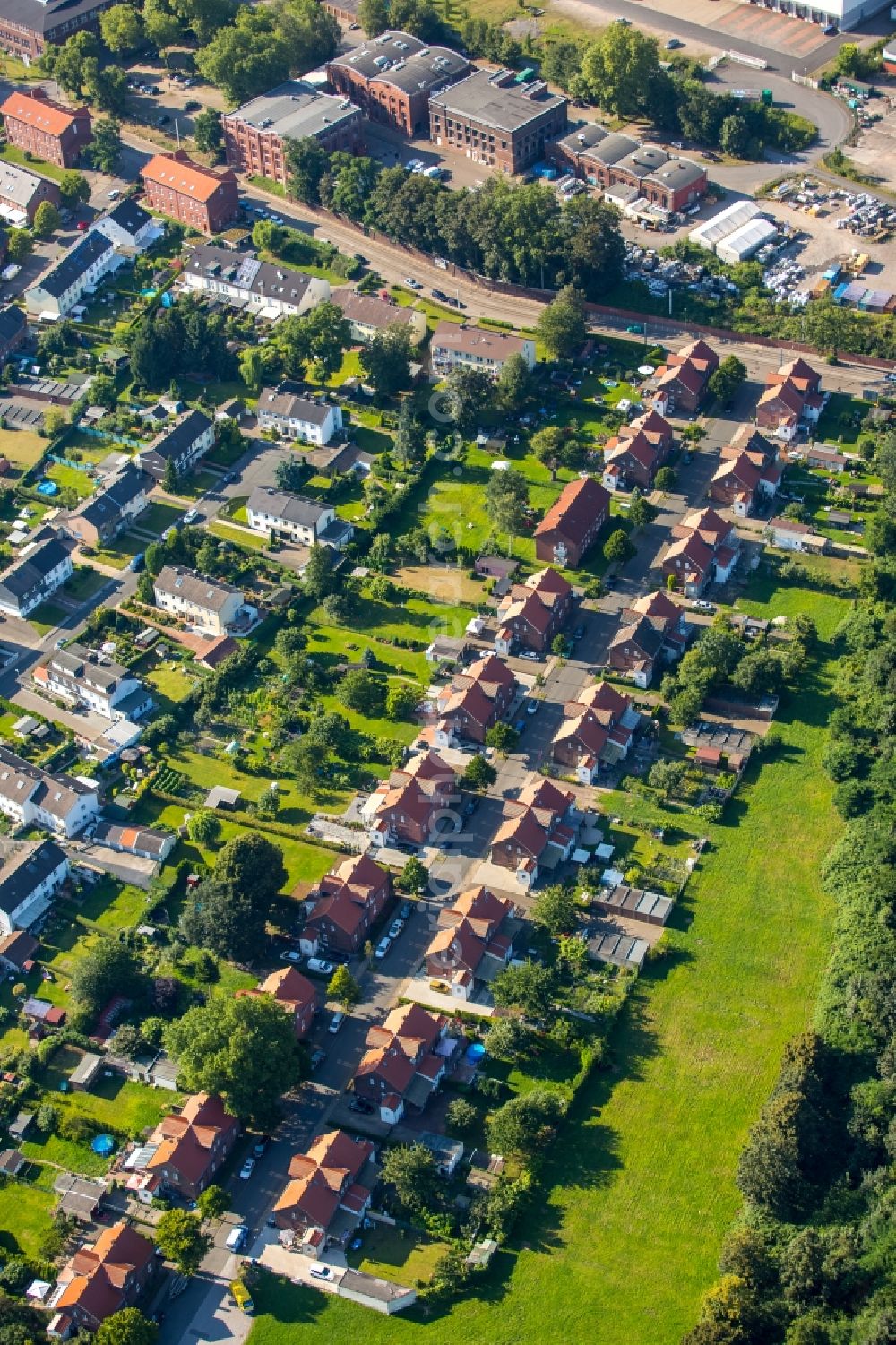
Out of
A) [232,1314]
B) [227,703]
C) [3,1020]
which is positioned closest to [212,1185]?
[232,1314]

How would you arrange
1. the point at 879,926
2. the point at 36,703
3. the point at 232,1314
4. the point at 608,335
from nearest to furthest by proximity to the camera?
the point at 232,1314 → the point at 879,926 → the point at 36,703 → the point at 608,335

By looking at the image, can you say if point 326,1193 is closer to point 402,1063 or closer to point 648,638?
point 402,1063

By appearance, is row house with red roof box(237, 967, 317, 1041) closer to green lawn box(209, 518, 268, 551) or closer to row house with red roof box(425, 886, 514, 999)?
row house with red roof box(425, 886, 514, 999)

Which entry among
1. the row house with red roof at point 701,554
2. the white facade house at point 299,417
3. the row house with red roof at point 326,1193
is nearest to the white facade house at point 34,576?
the white facade house at point 299,417

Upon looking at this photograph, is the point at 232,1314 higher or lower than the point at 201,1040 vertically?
lower

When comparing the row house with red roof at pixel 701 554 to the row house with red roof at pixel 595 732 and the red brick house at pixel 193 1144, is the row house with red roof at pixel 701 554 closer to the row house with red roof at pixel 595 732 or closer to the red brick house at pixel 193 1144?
the row house with red roof at pixel 595 732

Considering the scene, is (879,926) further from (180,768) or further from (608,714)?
(180,768)

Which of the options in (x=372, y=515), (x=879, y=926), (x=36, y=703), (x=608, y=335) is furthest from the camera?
(x=608, y=335)

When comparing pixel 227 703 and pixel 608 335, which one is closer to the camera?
pixel 227 703
